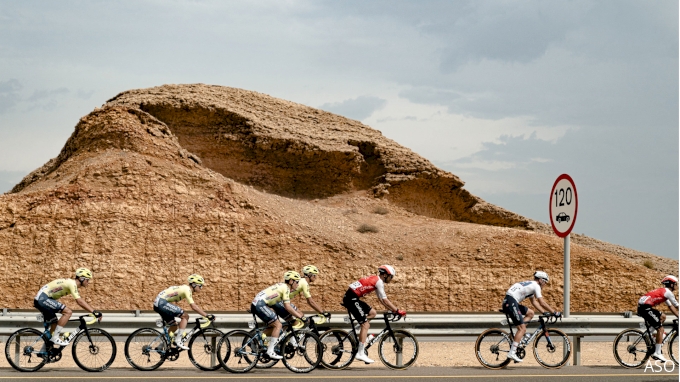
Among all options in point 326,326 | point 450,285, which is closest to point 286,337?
point 326,326

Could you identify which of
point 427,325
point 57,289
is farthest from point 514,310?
point 57,289

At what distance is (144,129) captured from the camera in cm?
4644

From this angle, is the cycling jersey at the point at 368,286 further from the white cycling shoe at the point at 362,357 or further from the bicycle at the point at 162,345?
the bicycle at the point at 162,345

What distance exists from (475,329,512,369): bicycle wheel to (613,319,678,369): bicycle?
80.6 inches

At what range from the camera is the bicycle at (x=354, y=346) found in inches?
538

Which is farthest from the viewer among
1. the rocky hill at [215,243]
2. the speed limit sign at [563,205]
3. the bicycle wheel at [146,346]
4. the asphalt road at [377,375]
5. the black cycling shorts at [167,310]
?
the rocky hill at [215,243]

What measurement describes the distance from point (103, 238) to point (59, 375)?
84.3 ft

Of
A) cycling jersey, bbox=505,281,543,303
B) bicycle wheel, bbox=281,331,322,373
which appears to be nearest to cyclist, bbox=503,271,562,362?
cycling jersey, bbox=505,281,543,303

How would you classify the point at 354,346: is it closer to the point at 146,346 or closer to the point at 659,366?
the point at 146,346

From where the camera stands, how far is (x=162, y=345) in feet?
45.0

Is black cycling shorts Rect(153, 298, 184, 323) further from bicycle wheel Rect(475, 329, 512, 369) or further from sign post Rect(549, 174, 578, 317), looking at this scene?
sign post Rect(549, 174, 578, 317)

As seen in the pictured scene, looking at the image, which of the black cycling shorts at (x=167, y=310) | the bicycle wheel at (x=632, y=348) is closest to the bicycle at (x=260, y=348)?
the black cycling shorts at (x=167, y=310)

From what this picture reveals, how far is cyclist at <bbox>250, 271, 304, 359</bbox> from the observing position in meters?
13.4

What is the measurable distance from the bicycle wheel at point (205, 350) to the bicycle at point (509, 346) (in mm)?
4667
